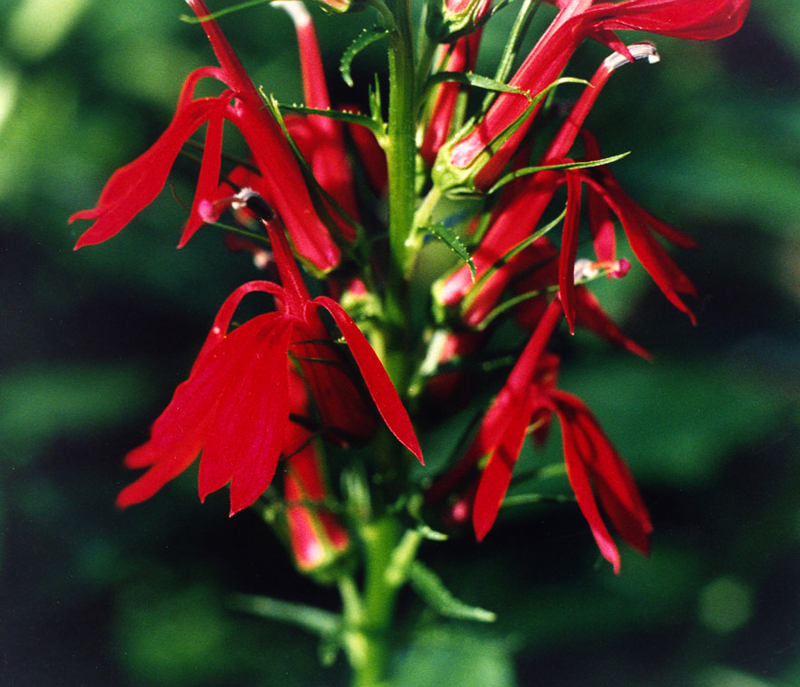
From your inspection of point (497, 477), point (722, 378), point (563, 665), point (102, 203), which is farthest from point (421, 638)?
point (722, 378)

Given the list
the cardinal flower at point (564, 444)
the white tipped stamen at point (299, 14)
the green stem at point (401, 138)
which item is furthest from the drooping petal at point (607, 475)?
the white tipped stamen at point (299, 14)

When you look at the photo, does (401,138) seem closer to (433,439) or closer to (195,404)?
(195,404)

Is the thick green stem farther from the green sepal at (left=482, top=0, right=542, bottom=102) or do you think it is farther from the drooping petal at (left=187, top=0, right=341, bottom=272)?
the green sepal at (left=482, top=0, right=542, bottom=102)

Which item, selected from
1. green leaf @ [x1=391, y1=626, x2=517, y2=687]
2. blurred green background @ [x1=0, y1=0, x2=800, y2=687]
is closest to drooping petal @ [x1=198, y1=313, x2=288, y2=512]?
green leaf @ [x1=391, y1=626, x2=517, y2=687]

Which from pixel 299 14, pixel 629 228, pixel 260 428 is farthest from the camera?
pixel 299 14

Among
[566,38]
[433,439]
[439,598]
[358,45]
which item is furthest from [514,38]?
[433,439]

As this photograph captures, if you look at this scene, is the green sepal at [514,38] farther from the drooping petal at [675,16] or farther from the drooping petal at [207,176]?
the drooping petal at [207,176]
